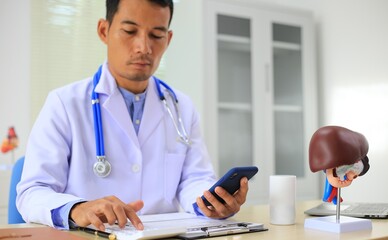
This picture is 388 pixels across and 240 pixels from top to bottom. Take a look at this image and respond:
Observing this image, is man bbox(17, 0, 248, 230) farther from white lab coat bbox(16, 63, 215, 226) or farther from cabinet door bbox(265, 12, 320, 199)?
cabinet door bbox(265, 12, 320, 199)

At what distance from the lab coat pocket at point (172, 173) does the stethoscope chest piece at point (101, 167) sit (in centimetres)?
24

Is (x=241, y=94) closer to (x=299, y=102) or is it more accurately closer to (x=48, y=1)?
(x=299, y=102)

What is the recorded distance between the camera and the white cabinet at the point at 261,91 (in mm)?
3053

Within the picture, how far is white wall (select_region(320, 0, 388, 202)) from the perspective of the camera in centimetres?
310

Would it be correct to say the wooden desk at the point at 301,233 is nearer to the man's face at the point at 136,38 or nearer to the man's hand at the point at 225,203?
the man's hand at the point at 225,203

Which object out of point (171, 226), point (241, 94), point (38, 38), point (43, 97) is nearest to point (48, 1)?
point (38, 38)

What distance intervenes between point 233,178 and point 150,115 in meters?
0.56

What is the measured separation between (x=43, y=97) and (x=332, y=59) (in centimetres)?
205

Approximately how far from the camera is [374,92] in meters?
3.14

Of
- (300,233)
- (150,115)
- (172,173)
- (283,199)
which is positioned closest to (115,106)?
(150,115)

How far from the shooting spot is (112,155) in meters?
1.52

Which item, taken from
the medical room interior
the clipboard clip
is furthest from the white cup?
the medical room interior

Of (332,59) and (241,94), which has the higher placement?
(332,59)

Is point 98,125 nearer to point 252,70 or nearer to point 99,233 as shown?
point 99,233
